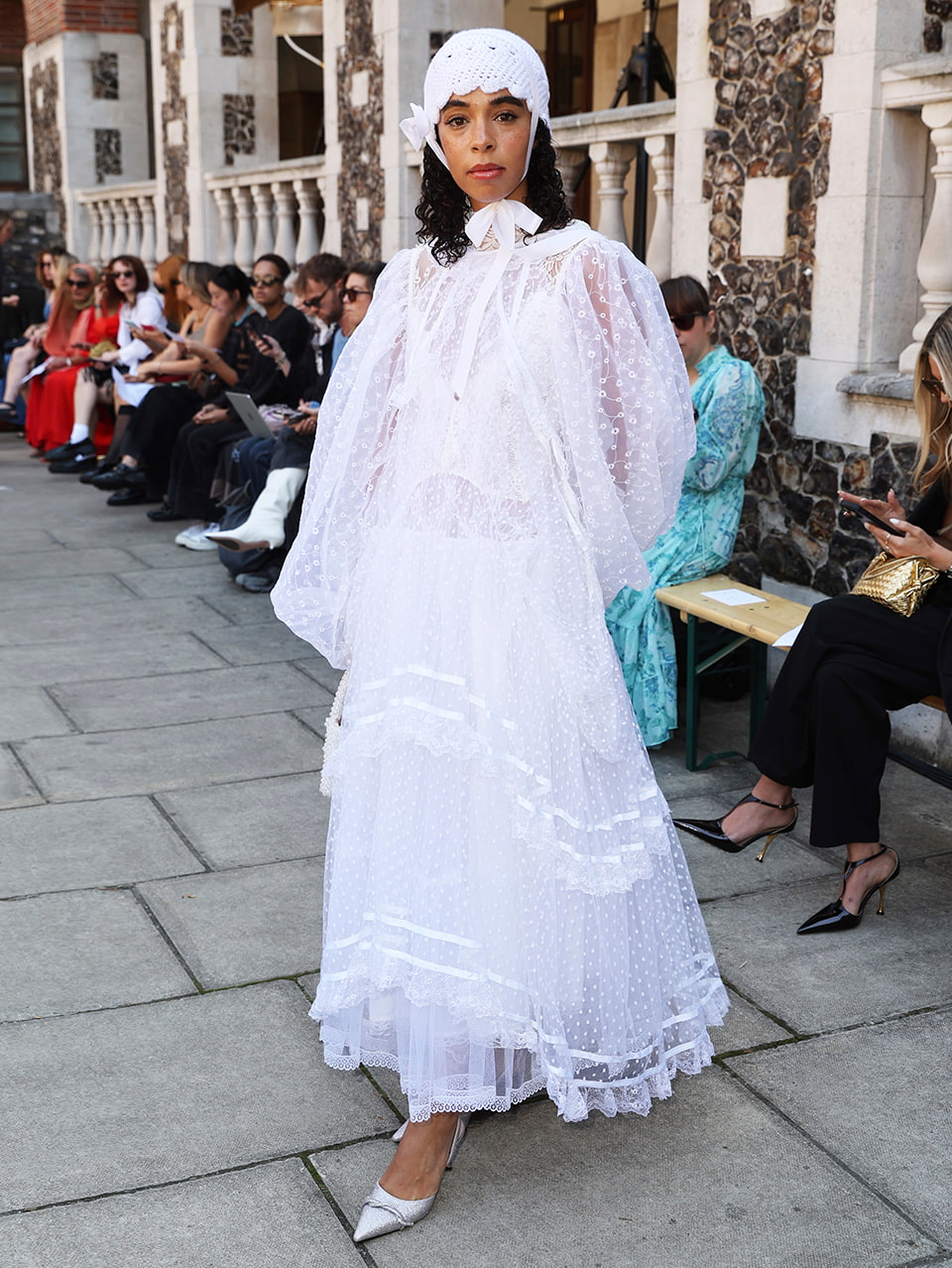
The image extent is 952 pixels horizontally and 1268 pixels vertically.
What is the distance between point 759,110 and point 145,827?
3.26 metres

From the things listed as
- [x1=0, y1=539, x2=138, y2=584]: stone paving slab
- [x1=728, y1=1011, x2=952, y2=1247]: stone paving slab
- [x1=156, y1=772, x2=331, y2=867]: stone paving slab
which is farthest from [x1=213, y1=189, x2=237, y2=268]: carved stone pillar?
[x1=728, y1=1011, x2=952, y2=1247]: stone paving slab

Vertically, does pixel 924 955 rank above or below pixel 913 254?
below

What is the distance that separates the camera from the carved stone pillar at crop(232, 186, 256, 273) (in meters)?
10.4

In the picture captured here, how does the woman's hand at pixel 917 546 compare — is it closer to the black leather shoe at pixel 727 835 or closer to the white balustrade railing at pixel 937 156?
the black leather shoe at pixel 727 835

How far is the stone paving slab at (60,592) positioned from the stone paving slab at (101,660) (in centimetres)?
69

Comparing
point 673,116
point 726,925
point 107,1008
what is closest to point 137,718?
point 107,1008

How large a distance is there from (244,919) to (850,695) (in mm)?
1536

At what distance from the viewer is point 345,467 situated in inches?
96.9

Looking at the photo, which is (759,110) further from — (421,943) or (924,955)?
(421,943)

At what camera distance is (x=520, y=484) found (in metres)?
2.27

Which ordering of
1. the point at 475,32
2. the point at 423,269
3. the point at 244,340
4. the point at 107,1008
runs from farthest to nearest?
the point at 244,340, the point at 107,1008, the point at 423,269, the point at 475,32

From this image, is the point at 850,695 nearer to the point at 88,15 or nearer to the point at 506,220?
the point at 506,220

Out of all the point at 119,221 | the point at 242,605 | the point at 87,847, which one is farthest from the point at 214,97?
the point at 87,847

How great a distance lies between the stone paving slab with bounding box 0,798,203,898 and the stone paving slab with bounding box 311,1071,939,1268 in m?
1.36
